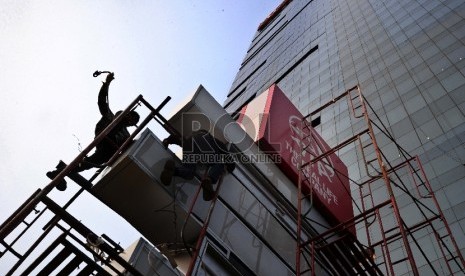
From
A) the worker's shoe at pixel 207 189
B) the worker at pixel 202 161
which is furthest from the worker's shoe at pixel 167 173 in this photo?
the worker's shoe at pixel 207 189

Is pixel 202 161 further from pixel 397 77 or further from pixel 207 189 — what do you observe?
pixel 397 77

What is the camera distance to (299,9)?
49.7 metres

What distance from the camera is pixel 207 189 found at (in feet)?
18.6

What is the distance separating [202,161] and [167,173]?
2.23 feet

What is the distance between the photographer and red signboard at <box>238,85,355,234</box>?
28.0 ft

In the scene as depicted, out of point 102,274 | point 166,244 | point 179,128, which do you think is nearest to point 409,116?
point 179,128

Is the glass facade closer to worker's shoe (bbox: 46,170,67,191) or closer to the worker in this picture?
the worker

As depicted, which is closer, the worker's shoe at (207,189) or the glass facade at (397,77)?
the worker's shoe at (207,189)

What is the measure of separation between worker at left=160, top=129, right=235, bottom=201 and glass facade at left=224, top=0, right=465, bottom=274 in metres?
8.62

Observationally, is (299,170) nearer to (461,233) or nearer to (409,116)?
(461,233)

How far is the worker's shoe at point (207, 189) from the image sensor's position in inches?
219

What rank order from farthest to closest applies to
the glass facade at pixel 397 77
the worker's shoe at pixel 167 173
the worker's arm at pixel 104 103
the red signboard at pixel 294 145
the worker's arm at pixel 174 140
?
the glass facade at pixel 397 77 → the red signboard at pixel 294 145 → the worker's arm at pixel 174 140 → the worker's arm at pixel 104 103 → the worker's shoe at pixel 167 173

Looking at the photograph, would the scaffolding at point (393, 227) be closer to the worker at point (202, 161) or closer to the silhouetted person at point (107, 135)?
the worker at point (202, 161)

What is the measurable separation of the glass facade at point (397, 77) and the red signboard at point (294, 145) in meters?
4.18
